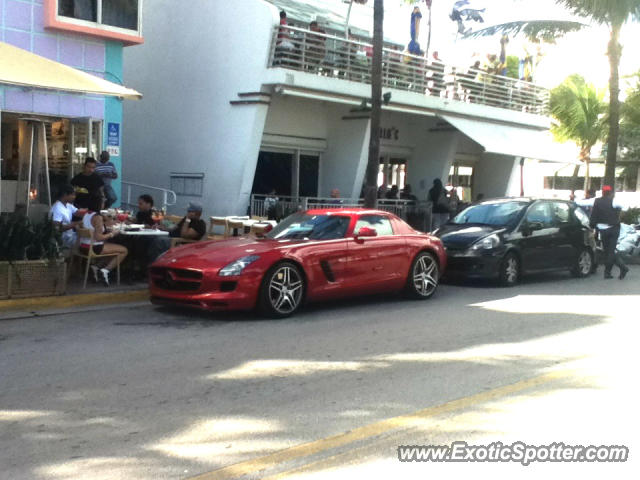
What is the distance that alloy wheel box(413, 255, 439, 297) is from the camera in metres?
11.6

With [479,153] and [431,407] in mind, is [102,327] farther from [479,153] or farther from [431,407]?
[479,153]

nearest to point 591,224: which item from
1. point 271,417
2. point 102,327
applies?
point 102,327

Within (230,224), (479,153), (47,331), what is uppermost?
(479,153)

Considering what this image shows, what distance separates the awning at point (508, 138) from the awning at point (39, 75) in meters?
14.3

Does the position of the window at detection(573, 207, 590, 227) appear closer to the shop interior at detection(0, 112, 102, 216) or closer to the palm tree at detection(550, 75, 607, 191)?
the shop interior at detection(0, 112, 102, 216)

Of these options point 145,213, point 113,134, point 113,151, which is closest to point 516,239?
point 145,213

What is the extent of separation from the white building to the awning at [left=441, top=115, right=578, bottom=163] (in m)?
0.08

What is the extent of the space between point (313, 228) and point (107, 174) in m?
6.31

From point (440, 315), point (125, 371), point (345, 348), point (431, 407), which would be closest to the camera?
point (431, 407)

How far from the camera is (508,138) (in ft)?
82.5

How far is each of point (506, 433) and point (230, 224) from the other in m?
10.1

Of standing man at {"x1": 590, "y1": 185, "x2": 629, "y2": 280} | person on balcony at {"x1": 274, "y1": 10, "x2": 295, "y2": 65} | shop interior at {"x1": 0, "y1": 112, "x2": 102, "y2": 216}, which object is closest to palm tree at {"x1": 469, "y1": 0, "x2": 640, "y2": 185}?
person on balcony at {"x1": 274, "y1": 10, "x2": 295, "y2": 65}

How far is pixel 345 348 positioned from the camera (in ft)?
26.5

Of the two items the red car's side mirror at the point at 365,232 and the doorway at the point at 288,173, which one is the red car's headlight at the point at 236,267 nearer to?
the red car's side mirror at the point at 365,232
